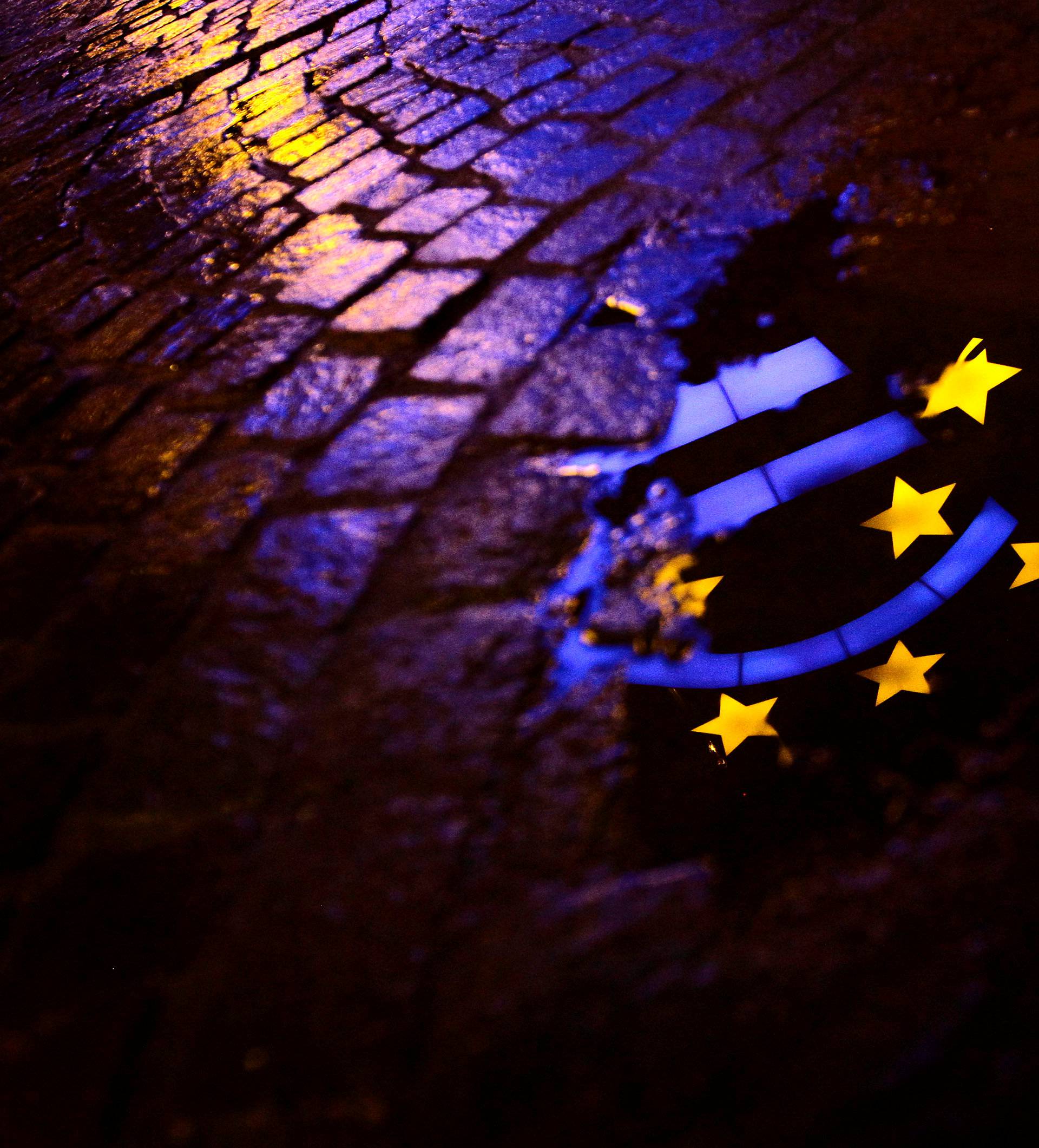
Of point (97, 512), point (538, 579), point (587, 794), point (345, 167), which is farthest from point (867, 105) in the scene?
point (97, 512)

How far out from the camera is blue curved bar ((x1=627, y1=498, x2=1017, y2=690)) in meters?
1.57

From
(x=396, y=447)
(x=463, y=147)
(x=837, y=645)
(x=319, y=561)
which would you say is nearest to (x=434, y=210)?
(x=463, y=147)

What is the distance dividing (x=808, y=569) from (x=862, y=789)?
1.69ft

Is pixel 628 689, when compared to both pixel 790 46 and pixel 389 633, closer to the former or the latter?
pixel 389 633

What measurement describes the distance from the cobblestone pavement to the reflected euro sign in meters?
0.08

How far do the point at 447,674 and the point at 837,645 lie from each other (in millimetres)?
788

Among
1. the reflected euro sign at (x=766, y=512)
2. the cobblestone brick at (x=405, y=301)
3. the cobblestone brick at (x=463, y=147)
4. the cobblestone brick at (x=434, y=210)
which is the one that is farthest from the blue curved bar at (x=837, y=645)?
the cobblestone brick at (x=463, y=147)

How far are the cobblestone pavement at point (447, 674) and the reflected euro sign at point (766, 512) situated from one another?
8 cm

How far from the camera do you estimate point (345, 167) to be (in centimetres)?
339

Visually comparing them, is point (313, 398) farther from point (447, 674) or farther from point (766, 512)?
point (766, 512)

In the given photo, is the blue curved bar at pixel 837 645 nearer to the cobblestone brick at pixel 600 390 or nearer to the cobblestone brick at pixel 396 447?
the cobblestone brick at pixel 600 390

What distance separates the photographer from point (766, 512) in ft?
5.99

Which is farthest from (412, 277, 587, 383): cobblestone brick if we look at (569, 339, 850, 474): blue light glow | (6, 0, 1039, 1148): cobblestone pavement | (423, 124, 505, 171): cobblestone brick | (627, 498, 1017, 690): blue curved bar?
(627, 498, 1017, 690): blue curved bar

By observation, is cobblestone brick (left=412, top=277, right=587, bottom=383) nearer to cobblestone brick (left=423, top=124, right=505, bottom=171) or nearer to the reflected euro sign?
the reflected euro sign
